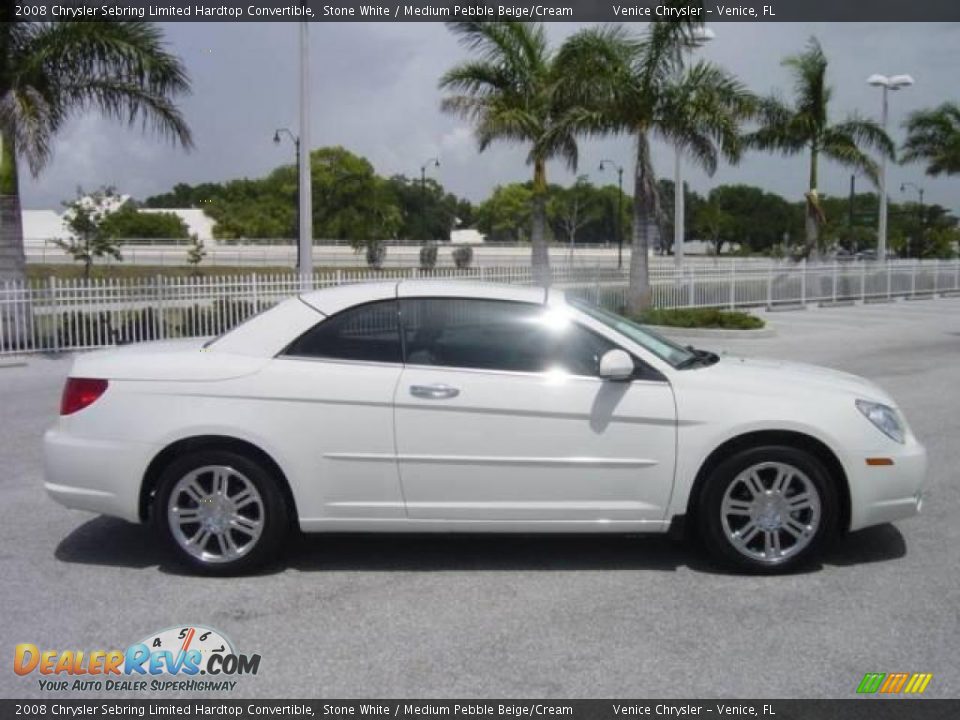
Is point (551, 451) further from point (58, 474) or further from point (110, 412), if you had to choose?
point (58, 474)

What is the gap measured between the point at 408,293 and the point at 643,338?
52.4 inches

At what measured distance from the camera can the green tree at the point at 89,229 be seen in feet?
80.7

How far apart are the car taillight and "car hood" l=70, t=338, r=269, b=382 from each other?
0.04 m

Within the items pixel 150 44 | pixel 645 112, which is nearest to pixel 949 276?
pixel 645 112

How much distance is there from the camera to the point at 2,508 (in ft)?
21.0

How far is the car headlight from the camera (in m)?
5.06

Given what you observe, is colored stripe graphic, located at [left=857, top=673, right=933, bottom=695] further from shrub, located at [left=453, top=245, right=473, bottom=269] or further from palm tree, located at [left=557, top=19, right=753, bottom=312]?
shrub, located at [left=453, top=245, right=473, bottom=269]

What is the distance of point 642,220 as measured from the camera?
67.1 ft

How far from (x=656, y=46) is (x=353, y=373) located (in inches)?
625

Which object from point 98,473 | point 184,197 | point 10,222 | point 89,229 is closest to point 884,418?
point 98,473

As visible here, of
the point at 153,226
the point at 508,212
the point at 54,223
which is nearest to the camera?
the point at 153,226
